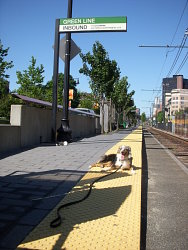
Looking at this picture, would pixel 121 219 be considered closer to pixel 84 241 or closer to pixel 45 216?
pixel 84 241

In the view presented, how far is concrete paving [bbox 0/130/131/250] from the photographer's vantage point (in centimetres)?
296

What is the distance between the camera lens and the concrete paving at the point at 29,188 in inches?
117

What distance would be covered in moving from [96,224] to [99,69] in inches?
988

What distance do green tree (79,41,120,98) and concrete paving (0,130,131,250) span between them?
20.1 m

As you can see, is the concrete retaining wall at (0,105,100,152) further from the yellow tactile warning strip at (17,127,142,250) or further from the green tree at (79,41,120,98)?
the green tree at (79,41,120,98)

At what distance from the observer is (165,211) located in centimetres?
425

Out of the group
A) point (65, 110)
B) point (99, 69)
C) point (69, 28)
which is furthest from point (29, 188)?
point (99, 69)

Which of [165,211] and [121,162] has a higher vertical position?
[121,162]

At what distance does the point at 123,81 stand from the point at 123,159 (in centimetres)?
4226

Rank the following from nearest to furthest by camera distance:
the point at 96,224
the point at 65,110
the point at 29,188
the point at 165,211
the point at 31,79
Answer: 1. the point at 96,224
2. the point at 165,211
3. the point at 29,188
4. the point at 65,110
5. the point at 31,79

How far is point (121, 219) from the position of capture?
319 cm

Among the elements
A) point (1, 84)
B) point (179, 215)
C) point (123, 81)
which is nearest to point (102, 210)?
point (179, 215)

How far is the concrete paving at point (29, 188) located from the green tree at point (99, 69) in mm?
20122

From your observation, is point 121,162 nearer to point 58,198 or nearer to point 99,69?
point 58,198
